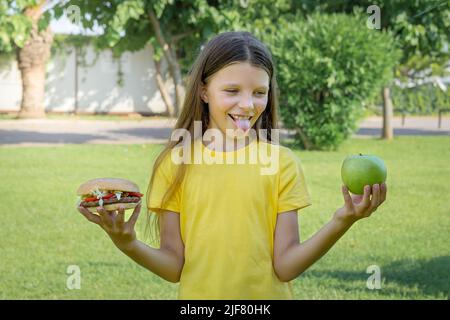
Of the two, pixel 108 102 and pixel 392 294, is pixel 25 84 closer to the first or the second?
pixel 108 102

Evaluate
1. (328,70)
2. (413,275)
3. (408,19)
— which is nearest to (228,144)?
(413,275)

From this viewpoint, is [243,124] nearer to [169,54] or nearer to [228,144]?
[228,144]

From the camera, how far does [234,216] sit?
1988mm

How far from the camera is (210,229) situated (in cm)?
199

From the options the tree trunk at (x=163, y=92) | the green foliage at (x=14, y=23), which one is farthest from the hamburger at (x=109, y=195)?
the tree trunk at (x=163, y=92)

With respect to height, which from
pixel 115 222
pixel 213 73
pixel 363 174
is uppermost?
pixel 213 73

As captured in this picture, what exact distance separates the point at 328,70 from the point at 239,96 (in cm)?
1177

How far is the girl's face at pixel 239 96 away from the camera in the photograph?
2018 millimetres

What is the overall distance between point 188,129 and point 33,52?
22905mm

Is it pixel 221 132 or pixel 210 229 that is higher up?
pixel 221 132

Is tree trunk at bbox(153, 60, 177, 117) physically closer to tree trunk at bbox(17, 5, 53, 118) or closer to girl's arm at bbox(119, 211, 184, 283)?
tree trunk at bbox(17, 5, 53, 118)

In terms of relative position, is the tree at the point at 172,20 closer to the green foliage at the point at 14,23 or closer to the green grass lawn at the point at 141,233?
the green foliage at the point at 14,23
